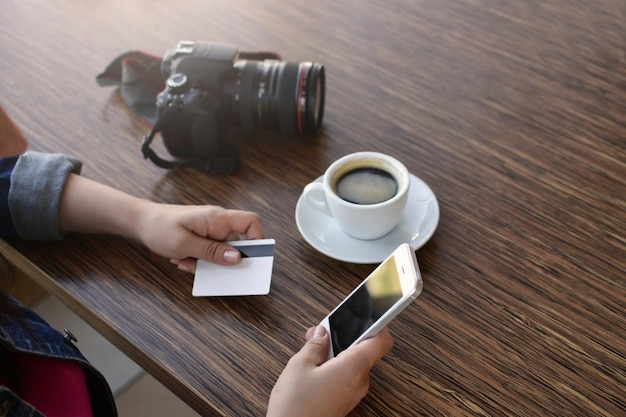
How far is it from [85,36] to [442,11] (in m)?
0.66

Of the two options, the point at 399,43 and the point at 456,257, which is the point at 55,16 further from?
the point at 456,257

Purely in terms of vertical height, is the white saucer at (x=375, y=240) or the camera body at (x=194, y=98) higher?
the camera body at (x=194, y=98)

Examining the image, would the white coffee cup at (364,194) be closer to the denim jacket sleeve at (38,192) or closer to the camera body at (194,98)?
the camera body at (194,98)

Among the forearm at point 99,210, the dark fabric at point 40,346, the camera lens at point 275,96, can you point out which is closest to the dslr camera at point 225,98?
the camera lens at point 275,96

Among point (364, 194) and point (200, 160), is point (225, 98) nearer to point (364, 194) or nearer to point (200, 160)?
point (200, 160)

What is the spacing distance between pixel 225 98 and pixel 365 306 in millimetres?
417

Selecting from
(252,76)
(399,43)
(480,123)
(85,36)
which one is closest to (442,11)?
(399,43)

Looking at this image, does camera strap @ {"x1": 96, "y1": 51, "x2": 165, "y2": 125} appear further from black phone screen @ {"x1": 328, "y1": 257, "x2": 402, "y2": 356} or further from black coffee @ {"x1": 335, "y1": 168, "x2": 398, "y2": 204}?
black phone screen @ {"x1": 328, "y1": 257, "x2": 402, "y2": 356}

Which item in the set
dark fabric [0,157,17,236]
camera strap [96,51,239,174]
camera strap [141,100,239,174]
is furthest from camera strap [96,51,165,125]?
dark fabric [0,157,17,236]

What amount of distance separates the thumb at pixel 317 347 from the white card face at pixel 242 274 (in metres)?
0.09

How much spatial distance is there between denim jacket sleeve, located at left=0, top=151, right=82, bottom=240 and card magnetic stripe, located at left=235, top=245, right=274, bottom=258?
249 mm

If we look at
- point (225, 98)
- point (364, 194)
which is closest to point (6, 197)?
point (225, 98)

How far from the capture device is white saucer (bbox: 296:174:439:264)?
73 centimetres

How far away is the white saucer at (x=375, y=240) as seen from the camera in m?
0.73
